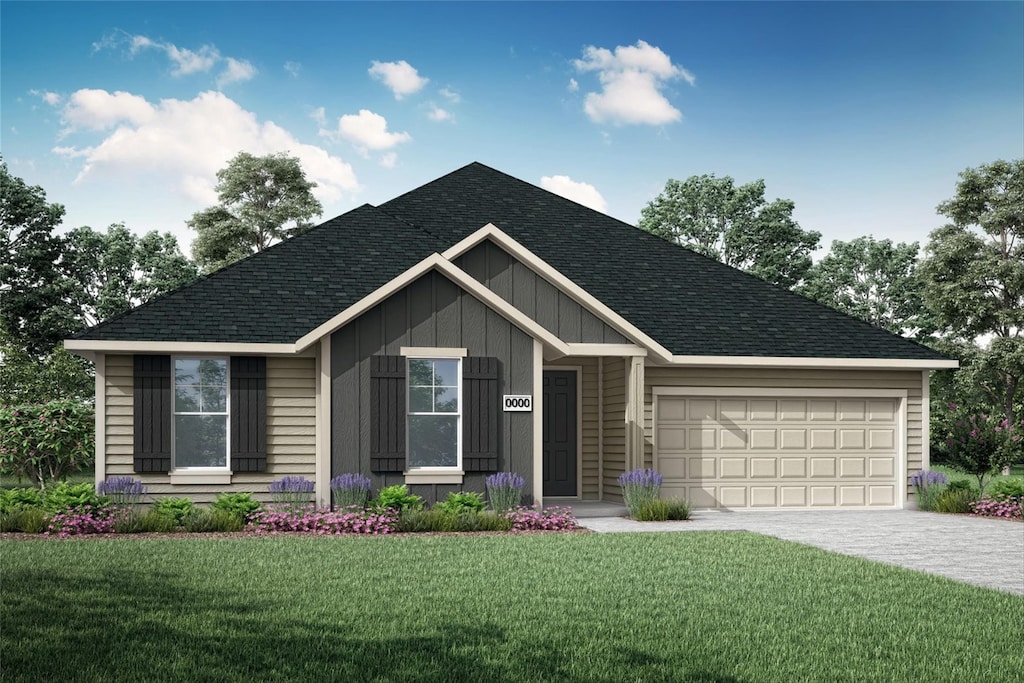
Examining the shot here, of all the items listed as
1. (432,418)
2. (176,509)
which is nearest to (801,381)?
(432,418)

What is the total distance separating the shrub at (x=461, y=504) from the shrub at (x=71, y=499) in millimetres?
4702

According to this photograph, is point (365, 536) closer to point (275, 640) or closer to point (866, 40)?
point (275, 640)

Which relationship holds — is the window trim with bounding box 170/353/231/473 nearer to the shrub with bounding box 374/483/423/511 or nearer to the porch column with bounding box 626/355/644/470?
the shrub with bounding box 374/483/423/511

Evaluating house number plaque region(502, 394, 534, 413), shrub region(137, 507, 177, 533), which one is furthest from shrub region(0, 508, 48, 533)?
house number plaque region(502, 394, 534, 413)

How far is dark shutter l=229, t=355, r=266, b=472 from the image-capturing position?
1647cm

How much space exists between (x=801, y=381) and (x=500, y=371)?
6347 mm

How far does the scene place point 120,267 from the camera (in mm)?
42344

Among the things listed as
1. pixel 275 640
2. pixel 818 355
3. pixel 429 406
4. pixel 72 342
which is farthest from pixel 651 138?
pixel 275 640

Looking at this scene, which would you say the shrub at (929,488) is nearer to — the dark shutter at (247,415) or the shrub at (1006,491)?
the shrub at (1006,491)

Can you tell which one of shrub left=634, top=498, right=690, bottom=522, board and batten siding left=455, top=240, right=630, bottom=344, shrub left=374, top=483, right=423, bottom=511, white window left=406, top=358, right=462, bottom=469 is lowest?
shrub left=634, top=498, right=690, bottom=522

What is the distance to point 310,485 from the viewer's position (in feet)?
52.5

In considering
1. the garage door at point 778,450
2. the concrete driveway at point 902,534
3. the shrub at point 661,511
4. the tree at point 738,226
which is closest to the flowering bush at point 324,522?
the concrete driveway at point 902,534

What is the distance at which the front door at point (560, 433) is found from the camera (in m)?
20.0

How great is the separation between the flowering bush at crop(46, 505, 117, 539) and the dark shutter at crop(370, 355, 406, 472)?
3.74m
